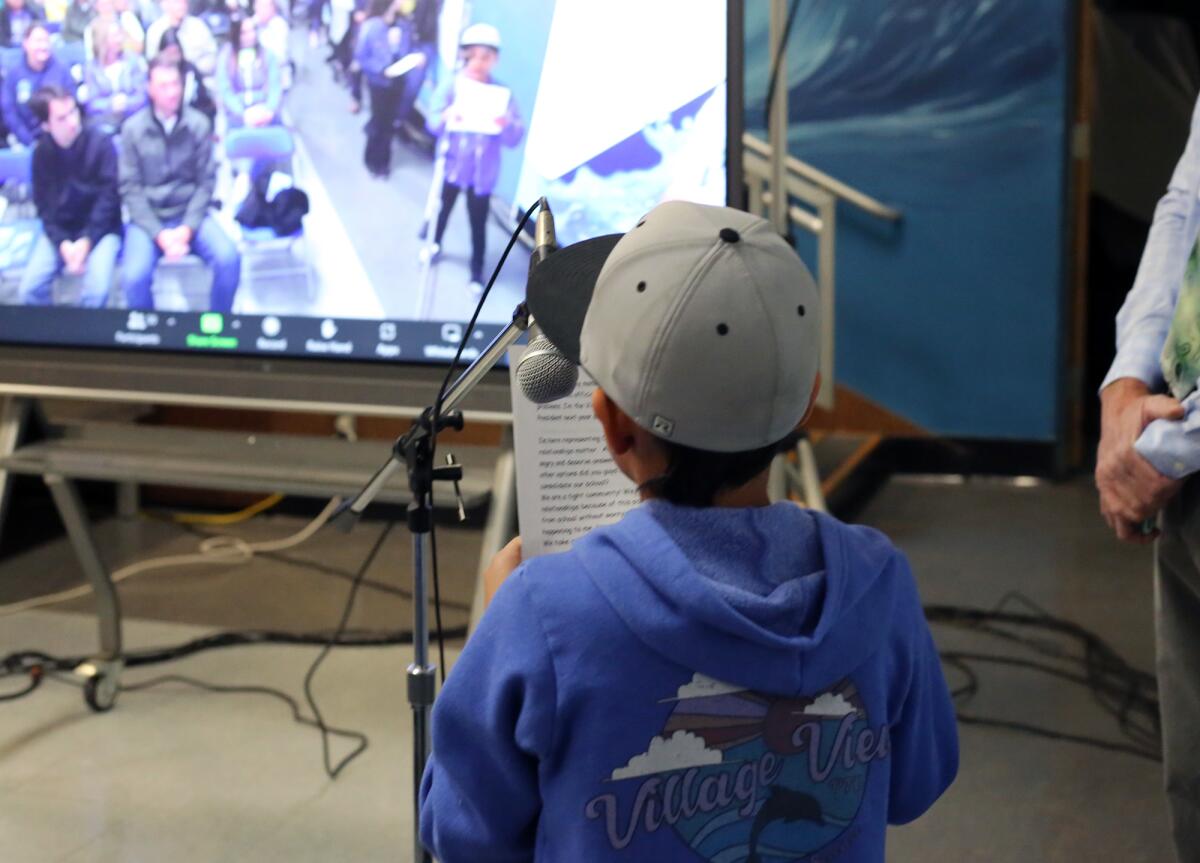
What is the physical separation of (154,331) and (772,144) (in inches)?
53.0

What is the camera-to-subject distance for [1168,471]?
4.67 feet

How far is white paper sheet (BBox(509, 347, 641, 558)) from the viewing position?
4.27ft

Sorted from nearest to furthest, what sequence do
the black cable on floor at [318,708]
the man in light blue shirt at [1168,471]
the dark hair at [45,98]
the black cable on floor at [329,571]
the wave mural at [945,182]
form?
the man in light blue shirt at [1168,471] < the dark hair at [45,98] < the black cable on floor at [318,708] < the black cable on floor at [329,571] < the wave mural at [945,182]

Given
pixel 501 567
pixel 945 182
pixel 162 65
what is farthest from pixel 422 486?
pixel 945 182

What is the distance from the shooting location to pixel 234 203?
2164mm

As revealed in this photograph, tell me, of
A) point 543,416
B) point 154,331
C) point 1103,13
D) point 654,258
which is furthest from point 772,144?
point 1103,13

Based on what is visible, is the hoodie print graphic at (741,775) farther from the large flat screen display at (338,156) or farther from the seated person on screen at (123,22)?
the seated person on screen at (123,22)

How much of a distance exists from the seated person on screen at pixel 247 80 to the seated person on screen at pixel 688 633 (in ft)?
4.29

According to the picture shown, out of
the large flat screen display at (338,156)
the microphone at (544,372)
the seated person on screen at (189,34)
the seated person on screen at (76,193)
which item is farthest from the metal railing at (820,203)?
the microphone at (544,372)

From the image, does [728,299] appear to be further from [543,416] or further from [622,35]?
[622,35]

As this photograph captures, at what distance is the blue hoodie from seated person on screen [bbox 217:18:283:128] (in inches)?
55.2

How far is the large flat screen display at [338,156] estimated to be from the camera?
196 centimetres

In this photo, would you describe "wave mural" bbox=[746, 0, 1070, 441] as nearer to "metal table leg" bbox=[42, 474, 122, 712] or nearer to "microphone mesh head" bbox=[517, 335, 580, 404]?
"metal table leg" bbox=[42, 474, 122, 712]

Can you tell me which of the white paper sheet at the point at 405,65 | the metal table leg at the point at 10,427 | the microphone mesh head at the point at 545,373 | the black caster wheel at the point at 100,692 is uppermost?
the white paper sheet at the point at 405,65
